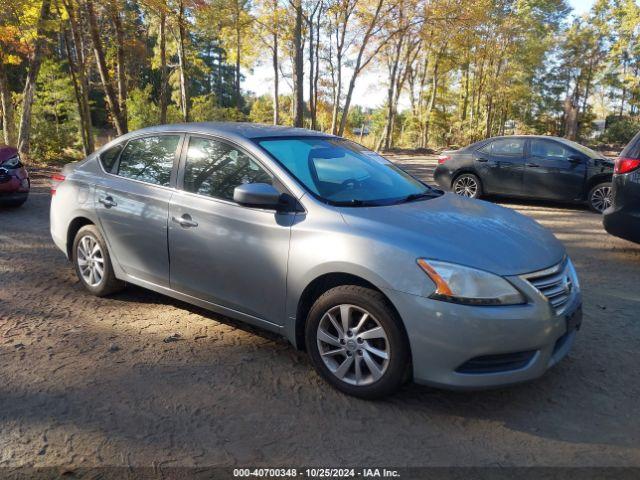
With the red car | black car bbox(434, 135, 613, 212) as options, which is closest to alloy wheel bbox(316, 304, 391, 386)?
the red car

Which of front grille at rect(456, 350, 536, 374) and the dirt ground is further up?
front grille at rect(456, 350, 536, 374)

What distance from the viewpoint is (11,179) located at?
27.5 feet

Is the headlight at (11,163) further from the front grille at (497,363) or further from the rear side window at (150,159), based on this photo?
the front grille at (497,363)

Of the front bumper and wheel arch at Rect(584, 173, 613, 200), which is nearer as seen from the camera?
the front bumper

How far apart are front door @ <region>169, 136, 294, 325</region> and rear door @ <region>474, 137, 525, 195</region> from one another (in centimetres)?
803

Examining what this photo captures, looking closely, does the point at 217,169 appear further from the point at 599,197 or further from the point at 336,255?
the point at 599,197

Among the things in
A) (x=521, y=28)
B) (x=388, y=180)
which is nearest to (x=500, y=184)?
(x=388, y=180)

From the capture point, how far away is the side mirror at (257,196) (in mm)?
3414

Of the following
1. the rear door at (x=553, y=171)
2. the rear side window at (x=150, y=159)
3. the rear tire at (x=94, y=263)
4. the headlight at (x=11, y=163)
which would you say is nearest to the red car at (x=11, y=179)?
the headlight at (x=11, y=163)

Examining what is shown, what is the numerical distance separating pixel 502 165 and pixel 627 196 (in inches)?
192

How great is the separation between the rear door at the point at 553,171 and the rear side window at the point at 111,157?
8117 mm

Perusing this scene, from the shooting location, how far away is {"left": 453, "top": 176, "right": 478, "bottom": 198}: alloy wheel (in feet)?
36.7

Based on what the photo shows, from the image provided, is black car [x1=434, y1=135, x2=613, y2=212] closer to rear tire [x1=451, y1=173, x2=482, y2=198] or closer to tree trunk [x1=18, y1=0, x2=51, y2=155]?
rear tire [x1=451, y1=173, x2=482, y2=198]

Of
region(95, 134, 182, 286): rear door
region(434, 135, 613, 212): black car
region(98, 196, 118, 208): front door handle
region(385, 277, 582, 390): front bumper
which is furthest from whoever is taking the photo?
region(434, 135, 613, 212): black car
